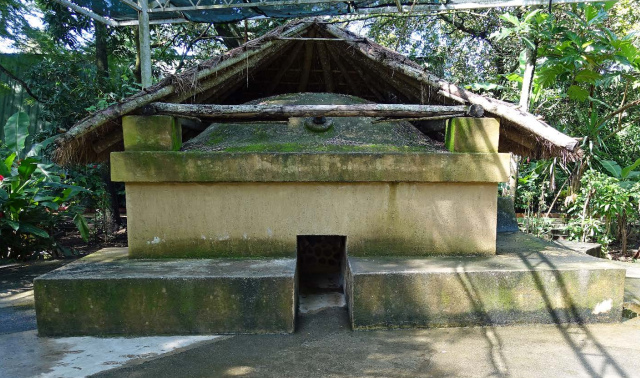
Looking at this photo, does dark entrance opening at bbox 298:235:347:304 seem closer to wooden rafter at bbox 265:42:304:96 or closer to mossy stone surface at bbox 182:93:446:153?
mossy stone surface at bbox 182:93:446:153

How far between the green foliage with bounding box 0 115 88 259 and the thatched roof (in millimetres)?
2550

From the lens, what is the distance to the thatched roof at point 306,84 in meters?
4.05

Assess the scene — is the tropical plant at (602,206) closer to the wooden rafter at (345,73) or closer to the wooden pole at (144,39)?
the wooden rafter at (345,73)

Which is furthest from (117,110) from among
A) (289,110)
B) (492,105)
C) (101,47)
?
(101,47)

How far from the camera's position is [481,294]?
143 inches

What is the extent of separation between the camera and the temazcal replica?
11.4ft

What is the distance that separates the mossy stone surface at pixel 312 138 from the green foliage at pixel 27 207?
11.3 feet

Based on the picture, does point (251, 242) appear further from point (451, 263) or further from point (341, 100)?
point (341, 100)

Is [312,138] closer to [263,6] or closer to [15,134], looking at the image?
[263,6]

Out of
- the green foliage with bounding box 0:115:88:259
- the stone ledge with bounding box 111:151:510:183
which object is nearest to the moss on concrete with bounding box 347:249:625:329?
the stone ledge with bounding box 111:151:510:183

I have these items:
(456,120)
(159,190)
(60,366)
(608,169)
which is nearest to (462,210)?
(456,120)

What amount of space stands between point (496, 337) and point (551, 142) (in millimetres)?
1854

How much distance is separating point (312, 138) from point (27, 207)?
16.5 feet

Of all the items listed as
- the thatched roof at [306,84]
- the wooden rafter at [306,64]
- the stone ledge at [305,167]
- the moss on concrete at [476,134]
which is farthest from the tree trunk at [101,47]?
the moss on concrete at [476,134]
